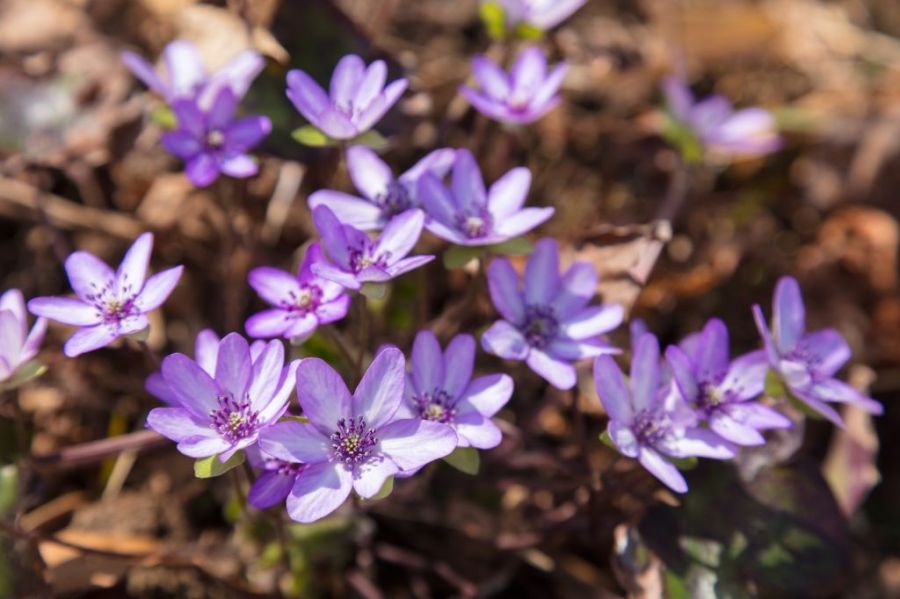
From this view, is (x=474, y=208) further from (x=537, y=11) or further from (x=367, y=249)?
(x=537, y=11)

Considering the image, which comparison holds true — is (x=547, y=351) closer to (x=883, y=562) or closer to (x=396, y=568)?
(x=396, y=568)

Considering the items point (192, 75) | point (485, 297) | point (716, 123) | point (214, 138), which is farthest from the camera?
point (716, 123)

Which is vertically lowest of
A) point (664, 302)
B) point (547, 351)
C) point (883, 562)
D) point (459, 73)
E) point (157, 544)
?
point (883, 562)

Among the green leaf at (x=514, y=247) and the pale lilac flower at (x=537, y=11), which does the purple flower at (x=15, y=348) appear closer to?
the green leaf at (x=514, y=247)

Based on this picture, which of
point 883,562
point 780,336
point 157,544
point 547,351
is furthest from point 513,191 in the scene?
point 883,562

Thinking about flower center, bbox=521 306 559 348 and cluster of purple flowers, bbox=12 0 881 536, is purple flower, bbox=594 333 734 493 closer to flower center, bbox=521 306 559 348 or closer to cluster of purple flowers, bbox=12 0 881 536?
cluster of purple flowers, bbox=12 0 881 536

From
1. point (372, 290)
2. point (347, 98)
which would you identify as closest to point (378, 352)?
point (372, 290)

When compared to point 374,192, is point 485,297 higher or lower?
lower
